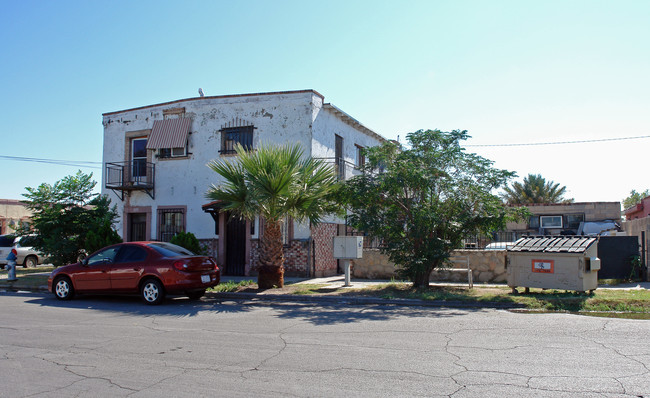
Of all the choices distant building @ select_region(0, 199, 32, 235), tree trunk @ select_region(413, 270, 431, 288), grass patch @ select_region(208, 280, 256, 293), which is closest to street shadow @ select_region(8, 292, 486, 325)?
grass patch @ select_region(208, 280, 256, 293)

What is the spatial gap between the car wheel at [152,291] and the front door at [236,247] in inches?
274

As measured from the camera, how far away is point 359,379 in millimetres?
5379

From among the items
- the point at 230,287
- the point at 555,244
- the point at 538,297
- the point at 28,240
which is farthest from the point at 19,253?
the point at 555,244

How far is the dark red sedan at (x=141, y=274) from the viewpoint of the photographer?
11.6m

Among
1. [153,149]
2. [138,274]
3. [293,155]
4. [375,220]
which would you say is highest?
[153,149]

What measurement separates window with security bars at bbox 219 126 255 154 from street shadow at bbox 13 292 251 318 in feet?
24.4

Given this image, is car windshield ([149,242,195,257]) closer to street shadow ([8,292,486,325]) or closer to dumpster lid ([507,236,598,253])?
street shadow ([8,292,486,325])

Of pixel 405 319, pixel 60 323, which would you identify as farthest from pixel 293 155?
pixel 60 323

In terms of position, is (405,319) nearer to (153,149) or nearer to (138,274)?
(138,274)

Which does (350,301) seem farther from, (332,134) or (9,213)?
(9,213)

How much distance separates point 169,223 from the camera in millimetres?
20359

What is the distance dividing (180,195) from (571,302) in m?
14.6

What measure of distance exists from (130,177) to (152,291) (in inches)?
421

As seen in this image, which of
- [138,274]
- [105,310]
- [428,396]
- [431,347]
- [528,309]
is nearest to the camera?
[428,396]
